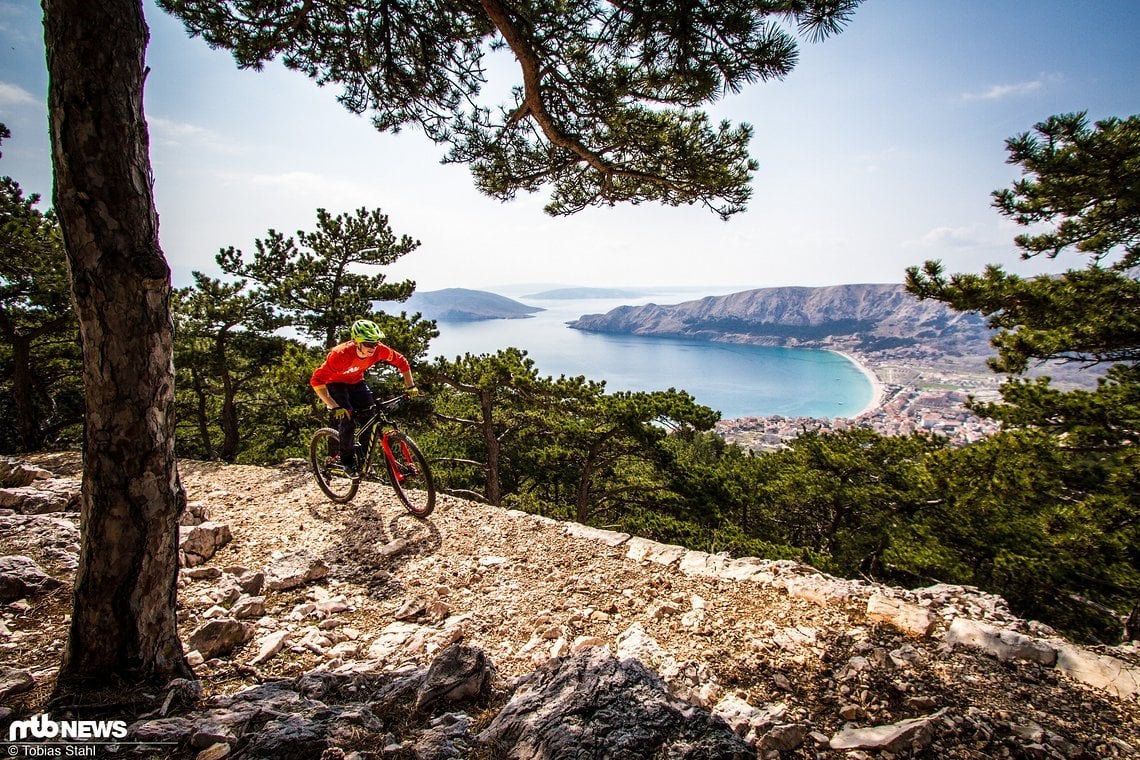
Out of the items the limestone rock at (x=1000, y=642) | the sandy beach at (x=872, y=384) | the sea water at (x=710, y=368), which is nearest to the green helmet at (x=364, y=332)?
the limestone rock at (x=1000, y=642)

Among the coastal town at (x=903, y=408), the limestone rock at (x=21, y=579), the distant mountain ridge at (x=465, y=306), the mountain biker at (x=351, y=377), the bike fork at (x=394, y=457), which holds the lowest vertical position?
the coastal town at (x=903, y=408)

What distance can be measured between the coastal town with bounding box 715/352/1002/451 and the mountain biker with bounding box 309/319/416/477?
95.3ft

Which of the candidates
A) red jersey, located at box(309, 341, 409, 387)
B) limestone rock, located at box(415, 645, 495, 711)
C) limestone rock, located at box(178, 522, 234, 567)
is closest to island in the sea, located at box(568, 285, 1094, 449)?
red jersey, located at box(309, 341, 409, 387)

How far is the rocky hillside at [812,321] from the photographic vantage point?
12431 cm

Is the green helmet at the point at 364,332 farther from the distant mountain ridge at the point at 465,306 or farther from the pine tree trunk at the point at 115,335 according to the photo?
the distant mountain ridge at the point at 465,306

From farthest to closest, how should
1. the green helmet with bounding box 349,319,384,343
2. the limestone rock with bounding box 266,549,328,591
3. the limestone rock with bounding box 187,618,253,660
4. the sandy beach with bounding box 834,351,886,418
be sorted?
the sandy beach with bounding box 834,351,886,418
the green helmet with bounding box 349,319,384,343
the limestone rock with bounding box 266,549,328,591
the limestone rock with bounding box 187,618,253,660

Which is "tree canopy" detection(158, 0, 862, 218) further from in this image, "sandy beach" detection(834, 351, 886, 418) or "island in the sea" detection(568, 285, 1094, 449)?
"sandy beach" detection(834, 351, 886, 418)

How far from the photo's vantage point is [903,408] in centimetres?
6538

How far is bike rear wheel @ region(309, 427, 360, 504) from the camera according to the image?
556cm

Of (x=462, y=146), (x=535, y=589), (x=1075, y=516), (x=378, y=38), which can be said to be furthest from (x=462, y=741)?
(x=1075, y=516)

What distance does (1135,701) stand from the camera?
2234mm

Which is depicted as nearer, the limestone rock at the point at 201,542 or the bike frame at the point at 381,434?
the limestone rock at the point at 201,542

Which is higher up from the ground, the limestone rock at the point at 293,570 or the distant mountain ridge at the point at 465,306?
the distant mountain ridge at the point at 465,306

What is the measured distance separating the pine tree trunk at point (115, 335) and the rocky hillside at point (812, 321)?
139995mm
